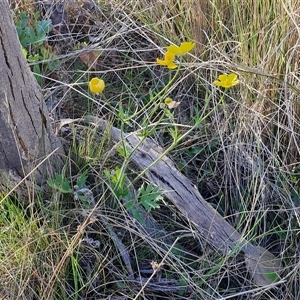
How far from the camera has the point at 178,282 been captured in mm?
1386

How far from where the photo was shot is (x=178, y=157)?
1646mm

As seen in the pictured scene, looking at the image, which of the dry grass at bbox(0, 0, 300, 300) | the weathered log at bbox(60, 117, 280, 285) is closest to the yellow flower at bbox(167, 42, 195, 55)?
the dry grass at bbox(0, 0, 300, 300)

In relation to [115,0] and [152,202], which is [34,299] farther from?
[115,0]

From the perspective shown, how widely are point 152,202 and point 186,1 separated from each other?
841mm

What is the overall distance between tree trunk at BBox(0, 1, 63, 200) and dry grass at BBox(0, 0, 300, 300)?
77 millimetres

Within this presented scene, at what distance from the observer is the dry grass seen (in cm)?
132

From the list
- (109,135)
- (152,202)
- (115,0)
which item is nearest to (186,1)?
(115,0)

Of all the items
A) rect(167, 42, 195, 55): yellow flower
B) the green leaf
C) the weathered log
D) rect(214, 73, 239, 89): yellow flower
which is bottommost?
the weathered log

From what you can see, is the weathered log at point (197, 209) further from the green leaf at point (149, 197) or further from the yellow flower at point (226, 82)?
the yellow flower at point (226, 82)

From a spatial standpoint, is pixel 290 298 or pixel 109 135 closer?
pixel 290 298

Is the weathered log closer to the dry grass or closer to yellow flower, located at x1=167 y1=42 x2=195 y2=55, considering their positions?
the dry grass

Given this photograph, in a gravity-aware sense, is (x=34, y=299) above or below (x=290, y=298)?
above

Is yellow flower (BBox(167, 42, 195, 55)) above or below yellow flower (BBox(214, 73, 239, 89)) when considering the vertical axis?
above

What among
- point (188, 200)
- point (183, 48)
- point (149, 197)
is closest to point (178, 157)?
point (188, 200)
